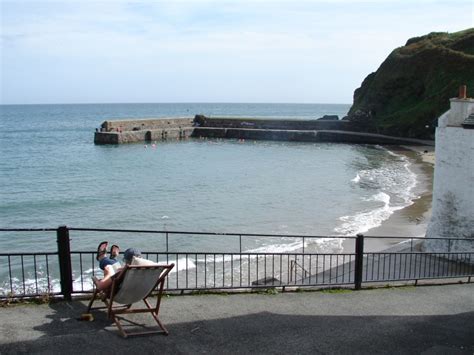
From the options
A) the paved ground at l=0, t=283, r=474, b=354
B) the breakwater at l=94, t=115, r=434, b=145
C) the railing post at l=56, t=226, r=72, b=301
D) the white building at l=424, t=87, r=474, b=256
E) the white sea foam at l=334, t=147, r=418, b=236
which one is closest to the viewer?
the paved ground at l=0, t=283, r=474, b=354

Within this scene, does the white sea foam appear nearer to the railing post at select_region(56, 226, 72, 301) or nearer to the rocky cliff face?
the railing post at select_region(56, 226, 72, 301)

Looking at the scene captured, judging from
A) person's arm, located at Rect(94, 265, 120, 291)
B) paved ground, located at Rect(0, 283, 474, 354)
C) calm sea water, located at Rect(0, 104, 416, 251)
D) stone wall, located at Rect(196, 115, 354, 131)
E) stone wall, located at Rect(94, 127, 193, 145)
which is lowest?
calm sea water, located at Rect(0, 104, 416, 251)

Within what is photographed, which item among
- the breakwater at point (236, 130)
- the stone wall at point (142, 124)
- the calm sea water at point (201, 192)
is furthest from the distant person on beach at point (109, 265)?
the stone wall at point (142, 124)

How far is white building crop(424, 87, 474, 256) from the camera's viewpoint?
14625 mm

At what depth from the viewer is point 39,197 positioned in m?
Answer: 31.6

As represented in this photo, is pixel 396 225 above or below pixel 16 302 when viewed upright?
below

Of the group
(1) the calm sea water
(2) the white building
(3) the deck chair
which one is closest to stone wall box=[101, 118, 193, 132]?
(1) the calm sea water

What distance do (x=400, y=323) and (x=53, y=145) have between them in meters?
69.9

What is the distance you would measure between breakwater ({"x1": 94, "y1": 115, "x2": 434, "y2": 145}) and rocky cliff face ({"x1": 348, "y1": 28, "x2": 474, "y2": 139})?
2.45 metres

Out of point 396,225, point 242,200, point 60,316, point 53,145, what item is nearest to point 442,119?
point 396,225

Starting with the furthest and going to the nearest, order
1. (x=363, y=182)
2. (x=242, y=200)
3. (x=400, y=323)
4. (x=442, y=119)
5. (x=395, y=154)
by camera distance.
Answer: (x=395, y=154)
(x=363, y=182)
(x=242, y=200)
(x=442, y=119)
(x=400, y=323)

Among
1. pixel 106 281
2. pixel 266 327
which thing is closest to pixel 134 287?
pixel 106 281

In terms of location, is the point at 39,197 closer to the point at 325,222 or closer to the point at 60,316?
the point at 325,222

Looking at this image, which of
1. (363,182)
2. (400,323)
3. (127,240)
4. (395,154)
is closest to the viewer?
(400,323)
